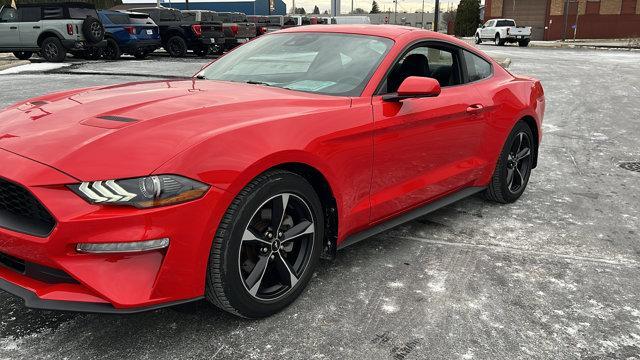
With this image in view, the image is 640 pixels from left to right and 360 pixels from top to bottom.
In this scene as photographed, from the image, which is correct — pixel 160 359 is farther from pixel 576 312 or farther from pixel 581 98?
pixel 581 98

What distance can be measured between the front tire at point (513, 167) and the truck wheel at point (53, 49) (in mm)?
15972

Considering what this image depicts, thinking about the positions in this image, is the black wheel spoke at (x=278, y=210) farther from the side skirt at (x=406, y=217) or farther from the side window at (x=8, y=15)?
the side window at (x=8, y=15)

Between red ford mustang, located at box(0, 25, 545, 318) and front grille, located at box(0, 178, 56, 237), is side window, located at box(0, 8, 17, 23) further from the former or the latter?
front grille, located at box(0, 178, 56, 237)

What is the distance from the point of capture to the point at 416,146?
3.57 metres

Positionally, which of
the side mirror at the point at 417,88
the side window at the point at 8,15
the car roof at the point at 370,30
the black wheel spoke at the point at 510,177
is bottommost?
the black wheel spoke at the point at 510,177

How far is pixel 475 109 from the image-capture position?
13.5 ft

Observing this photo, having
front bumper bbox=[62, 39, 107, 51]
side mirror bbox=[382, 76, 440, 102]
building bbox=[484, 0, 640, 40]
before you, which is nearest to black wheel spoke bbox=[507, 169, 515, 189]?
side mirror bbox=[382, 76, 440, 102]

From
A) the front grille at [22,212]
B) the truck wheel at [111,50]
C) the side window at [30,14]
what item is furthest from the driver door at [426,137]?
the truck wheel at [111,50]

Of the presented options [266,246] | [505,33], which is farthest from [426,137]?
[505,33]

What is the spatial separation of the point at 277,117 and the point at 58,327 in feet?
4.98

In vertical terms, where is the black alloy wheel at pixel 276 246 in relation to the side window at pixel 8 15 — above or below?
below

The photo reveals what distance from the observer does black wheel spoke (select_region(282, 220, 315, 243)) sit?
113 inches

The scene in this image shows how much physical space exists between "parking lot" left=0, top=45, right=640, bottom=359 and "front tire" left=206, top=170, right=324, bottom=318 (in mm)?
162

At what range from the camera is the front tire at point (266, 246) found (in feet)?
8.28
